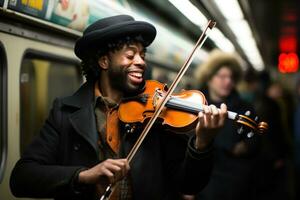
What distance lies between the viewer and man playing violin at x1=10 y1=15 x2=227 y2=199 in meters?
1.77

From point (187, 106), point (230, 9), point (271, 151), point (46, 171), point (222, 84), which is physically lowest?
point (271, 151)

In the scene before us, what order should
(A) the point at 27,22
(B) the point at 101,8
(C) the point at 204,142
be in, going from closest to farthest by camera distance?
(C) the point at 204,142, (A) the point at 27,22, (B) the point at 101,8

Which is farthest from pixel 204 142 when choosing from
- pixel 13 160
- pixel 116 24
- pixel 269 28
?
pixel 269 28

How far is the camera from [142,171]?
1.85 meters

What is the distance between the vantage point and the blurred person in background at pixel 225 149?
333 centimetres

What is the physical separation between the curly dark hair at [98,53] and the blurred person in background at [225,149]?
147 centimetres

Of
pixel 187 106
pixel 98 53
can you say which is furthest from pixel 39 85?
pixel 187 106

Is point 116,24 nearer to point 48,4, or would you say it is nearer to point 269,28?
point 48,4

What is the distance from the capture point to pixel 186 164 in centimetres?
183

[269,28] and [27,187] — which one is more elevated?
[269,28]

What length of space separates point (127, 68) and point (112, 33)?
17 centimetres

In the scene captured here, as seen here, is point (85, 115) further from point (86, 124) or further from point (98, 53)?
point (98, 53)

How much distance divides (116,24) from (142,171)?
664 millimetres

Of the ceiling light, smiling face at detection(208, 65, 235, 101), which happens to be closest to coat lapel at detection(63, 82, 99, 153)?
smiling face at detection(208, 65, 235, 101)
